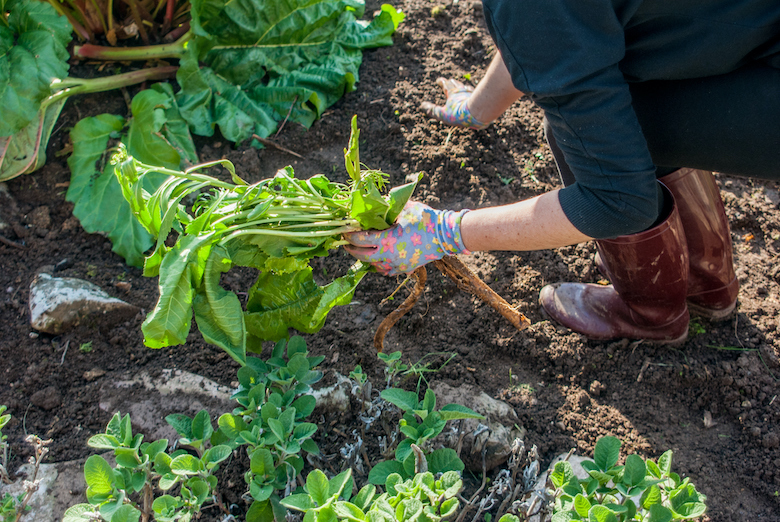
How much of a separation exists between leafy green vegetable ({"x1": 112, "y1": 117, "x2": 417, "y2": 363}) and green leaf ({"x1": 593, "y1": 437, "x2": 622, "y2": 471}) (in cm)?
78

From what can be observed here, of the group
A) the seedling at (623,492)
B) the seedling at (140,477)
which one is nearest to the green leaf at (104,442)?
the seedling at (140,477)

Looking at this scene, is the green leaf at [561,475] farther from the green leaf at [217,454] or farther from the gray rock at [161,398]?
the gray rock at [161,398]

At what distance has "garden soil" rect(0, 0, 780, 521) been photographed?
176 centimetres

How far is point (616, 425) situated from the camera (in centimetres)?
183

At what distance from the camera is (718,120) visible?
146cm

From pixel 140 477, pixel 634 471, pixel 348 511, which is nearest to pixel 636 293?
pixel 634 471

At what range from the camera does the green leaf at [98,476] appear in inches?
47.1

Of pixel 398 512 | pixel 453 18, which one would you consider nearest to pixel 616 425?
pixel 398 512

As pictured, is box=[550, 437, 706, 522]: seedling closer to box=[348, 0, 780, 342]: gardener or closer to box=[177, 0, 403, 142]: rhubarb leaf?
box=[348, 0, 780, 342]: gardener

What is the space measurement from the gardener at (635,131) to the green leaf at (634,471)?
563 millimetres

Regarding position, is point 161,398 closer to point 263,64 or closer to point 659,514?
point 659,514

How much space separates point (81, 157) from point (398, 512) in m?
2.09

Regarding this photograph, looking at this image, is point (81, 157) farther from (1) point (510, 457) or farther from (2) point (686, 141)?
(2) point (686, 141)

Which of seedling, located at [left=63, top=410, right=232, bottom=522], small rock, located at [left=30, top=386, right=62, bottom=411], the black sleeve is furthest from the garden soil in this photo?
the black sleeve
